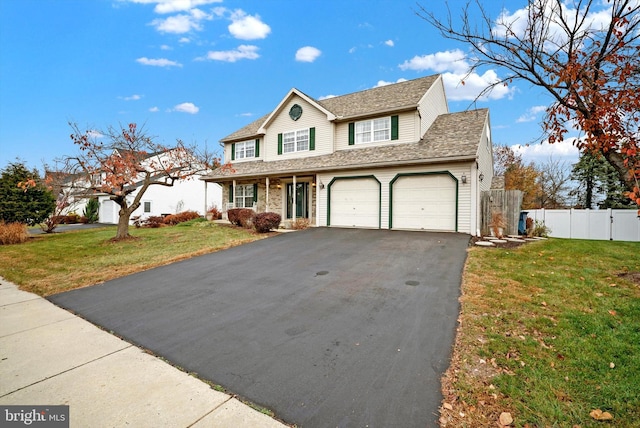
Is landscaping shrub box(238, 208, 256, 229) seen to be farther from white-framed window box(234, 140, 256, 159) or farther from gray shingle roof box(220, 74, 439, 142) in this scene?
gray shingle roof box(220, 74, 439, 142)

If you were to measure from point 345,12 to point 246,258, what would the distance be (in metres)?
10.8

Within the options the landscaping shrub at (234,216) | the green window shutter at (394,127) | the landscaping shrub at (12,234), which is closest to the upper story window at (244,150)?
the landscaping shrub at (234,216)

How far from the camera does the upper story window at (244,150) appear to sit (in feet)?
62.1

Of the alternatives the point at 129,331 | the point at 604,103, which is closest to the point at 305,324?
the point at 129,331

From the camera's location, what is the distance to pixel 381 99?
15.3m

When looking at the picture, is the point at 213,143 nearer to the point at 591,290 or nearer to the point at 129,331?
the point at 129,331

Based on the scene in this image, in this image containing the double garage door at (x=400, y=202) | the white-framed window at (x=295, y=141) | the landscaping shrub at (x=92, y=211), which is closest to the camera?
the double garage door at (x=400, y=202)

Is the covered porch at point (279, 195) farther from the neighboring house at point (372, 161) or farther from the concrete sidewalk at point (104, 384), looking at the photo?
the concrete sidewalk at point (104, 384)

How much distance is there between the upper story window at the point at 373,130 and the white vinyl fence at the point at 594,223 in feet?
31.3

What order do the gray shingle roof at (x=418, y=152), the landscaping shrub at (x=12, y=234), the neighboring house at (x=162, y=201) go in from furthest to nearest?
the neighboring house at (x=162, y=201), the landscaping shrub at (x=12, y=234), the gray shingle roof at (x=418, y=152)

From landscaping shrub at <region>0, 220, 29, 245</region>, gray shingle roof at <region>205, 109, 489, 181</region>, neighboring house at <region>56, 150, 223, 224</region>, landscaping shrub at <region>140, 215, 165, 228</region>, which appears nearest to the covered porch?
gray shingle roof at <region>205, 109, 489, 181</region>

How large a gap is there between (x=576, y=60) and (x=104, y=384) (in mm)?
8724

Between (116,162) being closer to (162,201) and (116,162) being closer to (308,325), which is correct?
(308,325)

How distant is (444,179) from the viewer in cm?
1191
